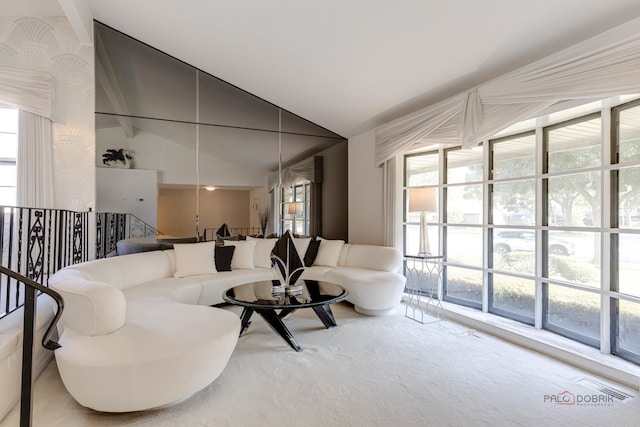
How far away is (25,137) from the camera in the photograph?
12.5ft

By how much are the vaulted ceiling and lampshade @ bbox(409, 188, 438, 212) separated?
1.11 metres

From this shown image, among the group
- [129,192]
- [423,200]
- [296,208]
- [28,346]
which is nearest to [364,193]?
[296,208]

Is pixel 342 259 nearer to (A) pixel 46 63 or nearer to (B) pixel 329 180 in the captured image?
(B) pixel 329 180

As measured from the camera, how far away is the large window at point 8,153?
3.92m

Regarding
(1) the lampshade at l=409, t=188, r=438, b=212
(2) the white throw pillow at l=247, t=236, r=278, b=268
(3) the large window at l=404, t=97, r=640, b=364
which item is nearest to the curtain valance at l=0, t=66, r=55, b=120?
(2) the white throw pillow at l=247, t=236, r=278, b=268

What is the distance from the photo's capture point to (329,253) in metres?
4.84

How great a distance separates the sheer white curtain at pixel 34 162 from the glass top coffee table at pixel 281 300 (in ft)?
8.71

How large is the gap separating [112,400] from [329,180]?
434 cm

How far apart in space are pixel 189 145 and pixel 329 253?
2.56 meters

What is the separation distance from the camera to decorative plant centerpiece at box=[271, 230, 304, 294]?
10.8 feet

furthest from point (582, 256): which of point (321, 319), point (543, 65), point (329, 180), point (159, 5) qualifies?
point (159, 5)

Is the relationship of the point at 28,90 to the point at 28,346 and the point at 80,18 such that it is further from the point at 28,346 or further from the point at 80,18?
the point at 28,346

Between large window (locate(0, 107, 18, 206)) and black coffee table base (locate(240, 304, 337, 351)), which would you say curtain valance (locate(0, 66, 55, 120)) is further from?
black coffee table base (locate(240, 304, 337, 351))

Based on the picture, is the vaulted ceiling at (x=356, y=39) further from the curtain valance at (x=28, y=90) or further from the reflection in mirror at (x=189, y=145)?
the curtain valance at (x=28, y=90)
